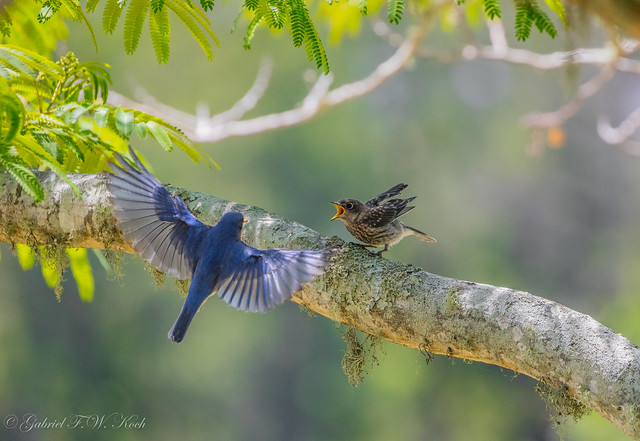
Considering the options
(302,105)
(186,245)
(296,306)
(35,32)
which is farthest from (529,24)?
(296,306)

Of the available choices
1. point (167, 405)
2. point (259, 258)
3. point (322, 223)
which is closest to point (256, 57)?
point (322, 223)

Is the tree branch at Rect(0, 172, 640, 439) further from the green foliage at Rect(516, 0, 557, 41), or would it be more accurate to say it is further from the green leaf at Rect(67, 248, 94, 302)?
the green foliage at Rect(516, 0, 557, 41)

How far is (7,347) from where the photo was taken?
1772 cm

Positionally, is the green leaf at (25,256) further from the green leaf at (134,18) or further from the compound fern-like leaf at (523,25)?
the compound fern-like leaf at (523,25)

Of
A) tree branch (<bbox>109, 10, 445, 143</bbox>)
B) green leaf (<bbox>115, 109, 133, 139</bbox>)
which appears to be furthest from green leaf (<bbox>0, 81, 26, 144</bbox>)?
tree branch (<bbox>109, 10, 445, 143</bbox>)

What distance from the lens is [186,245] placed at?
3.29 m

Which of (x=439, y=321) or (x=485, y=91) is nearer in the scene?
(x=439, y=321)

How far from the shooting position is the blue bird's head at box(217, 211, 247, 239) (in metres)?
3.12

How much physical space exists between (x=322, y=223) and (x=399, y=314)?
614 inches

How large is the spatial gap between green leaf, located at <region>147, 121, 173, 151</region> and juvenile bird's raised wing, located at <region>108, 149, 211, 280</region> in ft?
0.89

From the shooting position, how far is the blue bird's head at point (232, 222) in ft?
10.2

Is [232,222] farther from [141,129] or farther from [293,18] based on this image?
[293,18]

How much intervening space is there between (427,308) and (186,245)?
127 centimetres

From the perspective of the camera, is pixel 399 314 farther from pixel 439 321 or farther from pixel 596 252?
pixel 596 252
